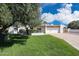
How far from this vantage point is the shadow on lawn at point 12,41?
9477 mm

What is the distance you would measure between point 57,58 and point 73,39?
37.1 inches

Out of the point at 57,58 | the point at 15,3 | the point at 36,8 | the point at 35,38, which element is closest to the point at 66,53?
the point at 57,58

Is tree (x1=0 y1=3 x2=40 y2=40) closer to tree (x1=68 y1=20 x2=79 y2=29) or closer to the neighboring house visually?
the neighboring house

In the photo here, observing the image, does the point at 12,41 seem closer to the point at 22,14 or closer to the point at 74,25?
the point at 22,14

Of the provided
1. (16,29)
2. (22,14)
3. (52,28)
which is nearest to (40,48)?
(52,28)

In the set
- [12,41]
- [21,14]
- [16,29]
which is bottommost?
[12,41]

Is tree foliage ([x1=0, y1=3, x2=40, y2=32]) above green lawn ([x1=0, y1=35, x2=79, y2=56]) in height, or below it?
above

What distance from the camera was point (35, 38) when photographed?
9445 mm

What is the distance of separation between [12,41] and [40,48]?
115 cm

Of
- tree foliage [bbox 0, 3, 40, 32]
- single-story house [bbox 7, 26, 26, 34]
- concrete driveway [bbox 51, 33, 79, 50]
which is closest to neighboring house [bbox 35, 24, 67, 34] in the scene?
concrete driveway [bbox 51, 33, 79, 50]

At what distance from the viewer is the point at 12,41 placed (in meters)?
9.79

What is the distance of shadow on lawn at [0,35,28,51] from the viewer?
31.1 feet

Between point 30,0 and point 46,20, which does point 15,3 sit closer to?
point 30,0

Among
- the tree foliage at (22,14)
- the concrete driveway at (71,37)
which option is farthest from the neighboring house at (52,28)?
the tree foliage at (22,14)
